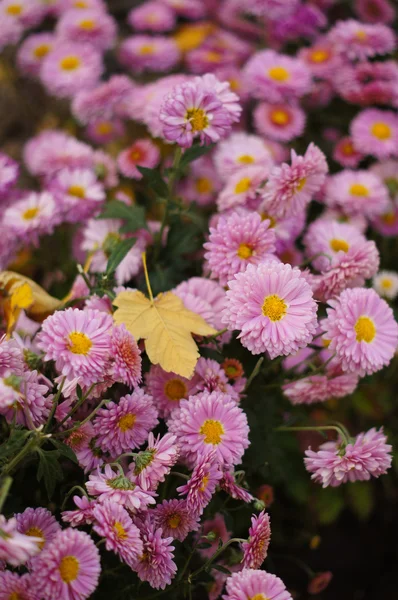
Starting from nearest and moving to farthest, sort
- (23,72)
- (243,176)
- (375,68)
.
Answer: (243,176) < (375,68) < (23,72)

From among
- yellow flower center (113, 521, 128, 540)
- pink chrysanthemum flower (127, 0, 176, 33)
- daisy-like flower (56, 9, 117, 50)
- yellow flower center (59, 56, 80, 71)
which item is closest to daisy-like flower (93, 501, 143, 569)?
yellow flower center (113, 521, 128, 540)

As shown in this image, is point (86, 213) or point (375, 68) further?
point (375, 68)

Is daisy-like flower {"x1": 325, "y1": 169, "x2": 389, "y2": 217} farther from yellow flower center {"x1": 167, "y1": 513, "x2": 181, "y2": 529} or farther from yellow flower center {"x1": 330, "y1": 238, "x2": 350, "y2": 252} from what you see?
yellow flower center {"x1": 167, "y1": 513, "x2": 181, "y2": 529}

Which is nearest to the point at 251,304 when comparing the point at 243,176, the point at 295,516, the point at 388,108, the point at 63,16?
the point at 243,176

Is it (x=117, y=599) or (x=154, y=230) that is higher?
(x=154, y=230)

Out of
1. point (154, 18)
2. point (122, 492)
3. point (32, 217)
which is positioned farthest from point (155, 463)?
point (154, 18)

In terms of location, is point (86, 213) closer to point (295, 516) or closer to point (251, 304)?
point (251, 304)

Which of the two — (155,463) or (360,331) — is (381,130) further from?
(155,463)

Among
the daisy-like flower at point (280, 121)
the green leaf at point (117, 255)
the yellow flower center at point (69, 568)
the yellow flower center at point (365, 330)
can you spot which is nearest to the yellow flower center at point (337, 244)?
the yellow flower center at point (365, 330)
